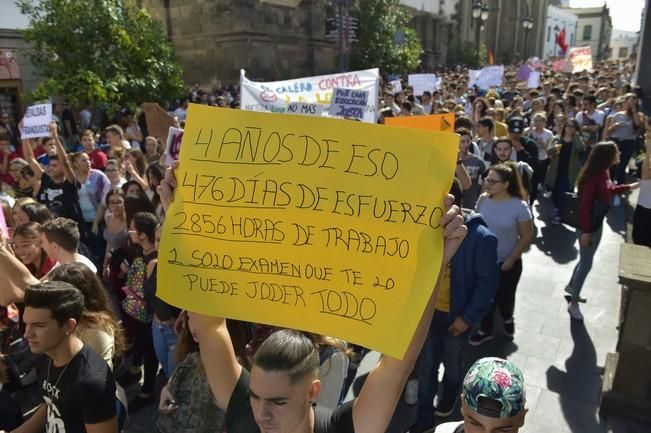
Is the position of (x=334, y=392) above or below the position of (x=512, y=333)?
above

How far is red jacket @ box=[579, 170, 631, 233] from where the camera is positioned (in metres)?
4.40

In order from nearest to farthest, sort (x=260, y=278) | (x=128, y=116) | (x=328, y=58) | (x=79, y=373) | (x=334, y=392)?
(x=260, y=278) → (x=79, y=373) → (x=334, y=392) → (x=128, y=116) → (x=328, y=58)

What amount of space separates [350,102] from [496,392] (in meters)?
5.44

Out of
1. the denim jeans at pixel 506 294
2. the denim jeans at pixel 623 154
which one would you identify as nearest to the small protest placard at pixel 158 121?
the denim jeans at pixel 506 294

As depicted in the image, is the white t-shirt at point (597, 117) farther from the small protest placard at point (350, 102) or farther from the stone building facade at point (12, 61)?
the stone building facade at point (12, 61)

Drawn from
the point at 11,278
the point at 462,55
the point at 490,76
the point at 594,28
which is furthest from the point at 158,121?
the point at 594,28

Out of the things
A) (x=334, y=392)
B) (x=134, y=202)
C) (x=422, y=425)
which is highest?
(x=134, y=202)

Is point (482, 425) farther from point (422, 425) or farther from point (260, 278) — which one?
point (422, 425)

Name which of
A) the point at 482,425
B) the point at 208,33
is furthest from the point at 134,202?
the point at 208,33

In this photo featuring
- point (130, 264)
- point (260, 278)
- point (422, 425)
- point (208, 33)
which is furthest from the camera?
point (208, 33)

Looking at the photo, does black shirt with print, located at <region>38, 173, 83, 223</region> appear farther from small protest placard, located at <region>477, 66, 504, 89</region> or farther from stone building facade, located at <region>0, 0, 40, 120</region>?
small protest placard, located at <region>477, 66, 504, 89</region>

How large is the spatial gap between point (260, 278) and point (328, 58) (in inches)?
860

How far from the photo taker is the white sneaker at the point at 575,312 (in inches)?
184

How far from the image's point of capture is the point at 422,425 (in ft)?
10.9
